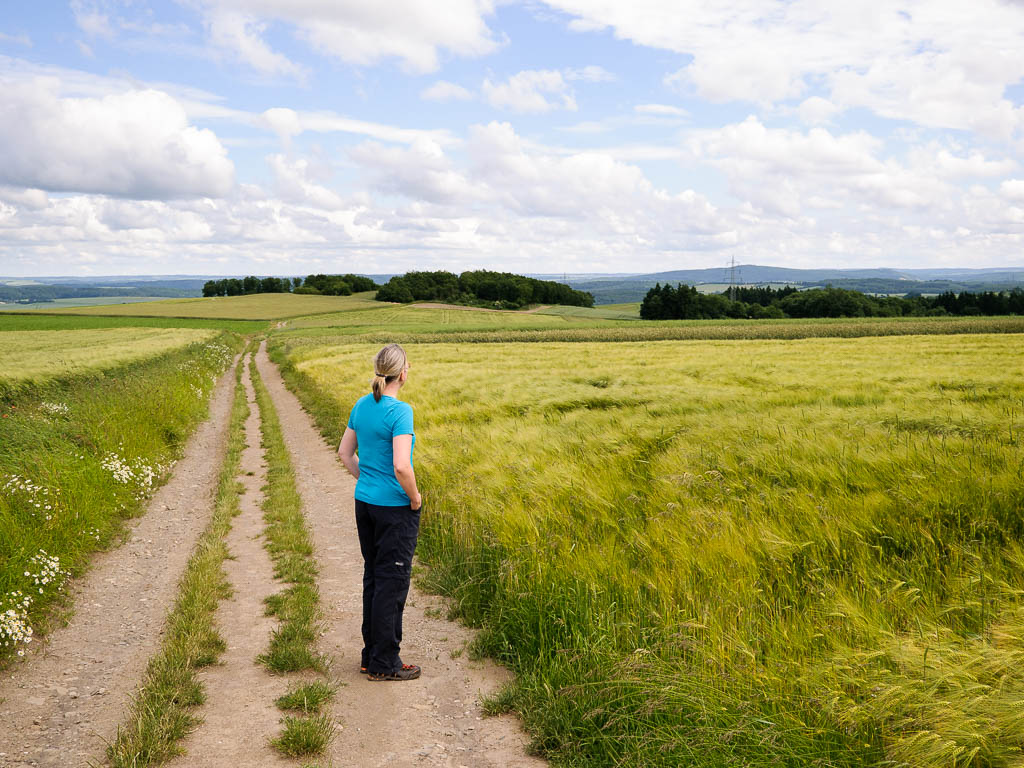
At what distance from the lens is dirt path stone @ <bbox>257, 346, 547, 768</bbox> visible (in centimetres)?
404

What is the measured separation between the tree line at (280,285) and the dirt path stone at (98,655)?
157 metres

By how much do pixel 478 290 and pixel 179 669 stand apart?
144186 mm

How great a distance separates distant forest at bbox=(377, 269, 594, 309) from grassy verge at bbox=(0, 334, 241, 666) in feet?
382

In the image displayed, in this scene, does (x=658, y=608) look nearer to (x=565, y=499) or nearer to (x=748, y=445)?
(x=565, y=499)

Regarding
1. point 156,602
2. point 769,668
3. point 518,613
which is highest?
point 769,668

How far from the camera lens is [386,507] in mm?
5113

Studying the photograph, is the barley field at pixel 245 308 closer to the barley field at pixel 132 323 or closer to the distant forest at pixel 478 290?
the barley field at pixel 132 323

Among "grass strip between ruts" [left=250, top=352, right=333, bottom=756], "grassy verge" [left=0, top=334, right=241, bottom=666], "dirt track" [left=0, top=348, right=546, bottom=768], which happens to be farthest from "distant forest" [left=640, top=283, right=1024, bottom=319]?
"dirt track" [left=0, top=348, right=546, bottom=768]

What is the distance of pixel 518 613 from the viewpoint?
5453mm

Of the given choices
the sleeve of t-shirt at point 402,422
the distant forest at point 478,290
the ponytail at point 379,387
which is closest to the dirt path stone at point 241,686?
the sleeve of t-shirt at point 402,422

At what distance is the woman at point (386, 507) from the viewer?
16.4 ft

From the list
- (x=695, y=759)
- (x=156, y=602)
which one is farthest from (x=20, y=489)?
(x=695, y=759)

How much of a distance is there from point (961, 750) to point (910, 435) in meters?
5.45

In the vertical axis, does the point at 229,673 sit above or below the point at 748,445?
below
